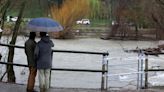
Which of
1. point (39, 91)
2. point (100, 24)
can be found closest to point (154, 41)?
point (100, 24)

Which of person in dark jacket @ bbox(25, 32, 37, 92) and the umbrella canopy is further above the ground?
the umbrella canopy

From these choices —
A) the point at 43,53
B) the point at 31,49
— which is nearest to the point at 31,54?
the point at 31,49

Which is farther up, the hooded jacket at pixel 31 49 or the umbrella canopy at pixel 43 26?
the umbrella canopy at pixel 43 26

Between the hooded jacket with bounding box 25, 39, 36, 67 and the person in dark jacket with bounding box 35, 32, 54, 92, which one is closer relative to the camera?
the person in dark jacket with bounding box 35, 32, 54, 92

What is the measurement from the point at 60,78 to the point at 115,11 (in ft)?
174

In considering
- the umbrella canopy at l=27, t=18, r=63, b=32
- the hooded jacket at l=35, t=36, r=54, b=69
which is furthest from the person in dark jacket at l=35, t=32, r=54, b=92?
the umbrella canopy at l=27, t=18, r=63, b=32

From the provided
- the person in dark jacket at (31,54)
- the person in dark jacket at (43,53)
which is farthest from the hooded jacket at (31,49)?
the person in dark jacket at (43,53)

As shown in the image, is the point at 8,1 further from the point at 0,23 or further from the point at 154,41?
the point at 154,41

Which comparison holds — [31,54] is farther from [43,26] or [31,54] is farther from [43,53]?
[43,26]

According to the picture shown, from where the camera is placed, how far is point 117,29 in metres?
67.3

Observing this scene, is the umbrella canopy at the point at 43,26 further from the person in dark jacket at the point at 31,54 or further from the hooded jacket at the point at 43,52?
the person in dark jacket at the point at 31,54

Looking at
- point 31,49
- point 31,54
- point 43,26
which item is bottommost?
point 31,54

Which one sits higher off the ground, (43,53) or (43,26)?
(43,26)

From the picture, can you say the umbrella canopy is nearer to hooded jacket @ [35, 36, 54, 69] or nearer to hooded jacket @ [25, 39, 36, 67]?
hooded jacket @ [35, 36, 54, 69]
